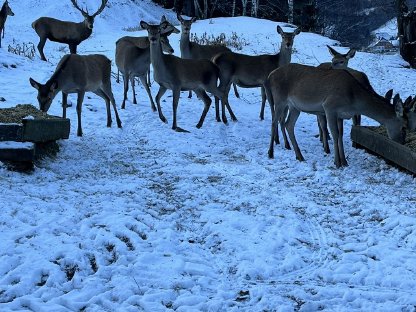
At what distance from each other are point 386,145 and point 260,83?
4.65 meters

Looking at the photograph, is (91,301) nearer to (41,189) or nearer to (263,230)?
(263,230)

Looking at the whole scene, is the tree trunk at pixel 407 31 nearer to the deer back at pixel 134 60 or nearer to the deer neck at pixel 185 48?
the deer neck at pixel 185 48

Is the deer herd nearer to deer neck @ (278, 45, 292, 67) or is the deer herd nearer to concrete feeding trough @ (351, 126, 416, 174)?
deer neck @ (278, 45, 292, 67)

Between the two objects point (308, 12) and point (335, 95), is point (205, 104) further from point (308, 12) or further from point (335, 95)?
point (308, 12)

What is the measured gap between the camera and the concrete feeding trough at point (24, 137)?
7.89 meters

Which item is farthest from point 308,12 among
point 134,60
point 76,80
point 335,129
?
point 335,129

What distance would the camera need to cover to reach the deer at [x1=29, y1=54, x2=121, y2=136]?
36.7 ft

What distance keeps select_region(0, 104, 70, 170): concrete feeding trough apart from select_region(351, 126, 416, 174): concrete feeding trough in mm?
5258

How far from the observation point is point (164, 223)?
668 centimetres

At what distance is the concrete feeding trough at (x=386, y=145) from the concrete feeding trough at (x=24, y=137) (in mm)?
5258

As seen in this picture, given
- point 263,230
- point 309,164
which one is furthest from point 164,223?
point 309,164

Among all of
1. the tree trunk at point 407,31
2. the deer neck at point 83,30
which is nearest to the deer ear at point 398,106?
the tree trunk at point 407,31

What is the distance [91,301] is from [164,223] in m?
1.92

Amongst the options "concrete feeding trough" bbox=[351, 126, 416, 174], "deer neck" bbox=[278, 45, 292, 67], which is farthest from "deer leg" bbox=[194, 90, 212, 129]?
"concrete feeding trough" bbox=[351, 126, 416, 174]
